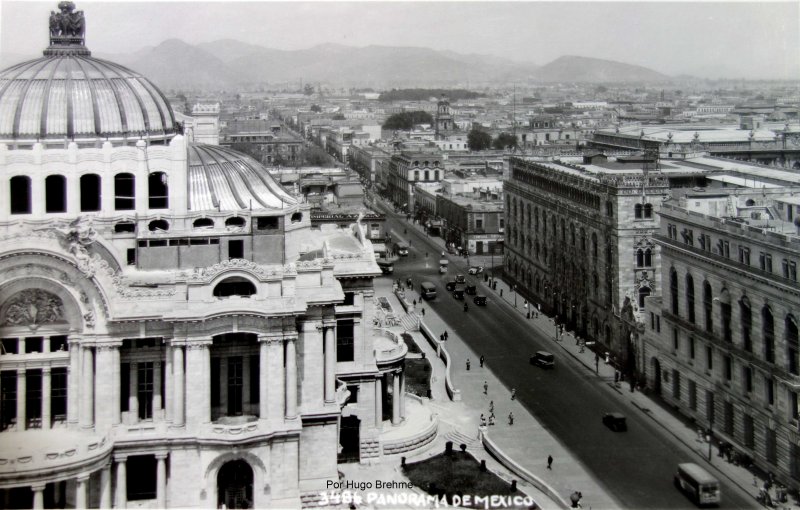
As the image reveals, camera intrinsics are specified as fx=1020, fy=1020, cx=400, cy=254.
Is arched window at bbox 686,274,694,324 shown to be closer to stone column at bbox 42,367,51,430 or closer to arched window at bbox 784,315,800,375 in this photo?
arched window at bbox 784,315,800,375

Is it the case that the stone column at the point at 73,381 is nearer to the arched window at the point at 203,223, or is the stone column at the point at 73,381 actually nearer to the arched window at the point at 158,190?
the arched window at the point at 203,223

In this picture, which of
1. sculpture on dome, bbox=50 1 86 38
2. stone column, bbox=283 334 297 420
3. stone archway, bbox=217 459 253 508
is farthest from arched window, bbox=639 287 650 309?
sculpture on dome, bbox=50 1 86 38

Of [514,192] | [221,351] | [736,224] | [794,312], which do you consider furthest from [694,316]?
[514,192]

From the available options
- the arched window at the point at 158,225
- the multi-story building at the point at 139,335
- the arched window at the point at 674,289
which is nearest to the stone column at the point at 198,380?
the multi-story building at the point at 139,335

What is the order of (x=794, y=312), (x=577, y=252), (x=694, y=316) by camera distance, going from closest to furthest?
1. (x=794, y=312)
2. (x=694, y=316)
3. (x=577, y=252)

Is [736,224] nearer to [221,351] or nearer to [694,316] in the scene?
[694,316]
